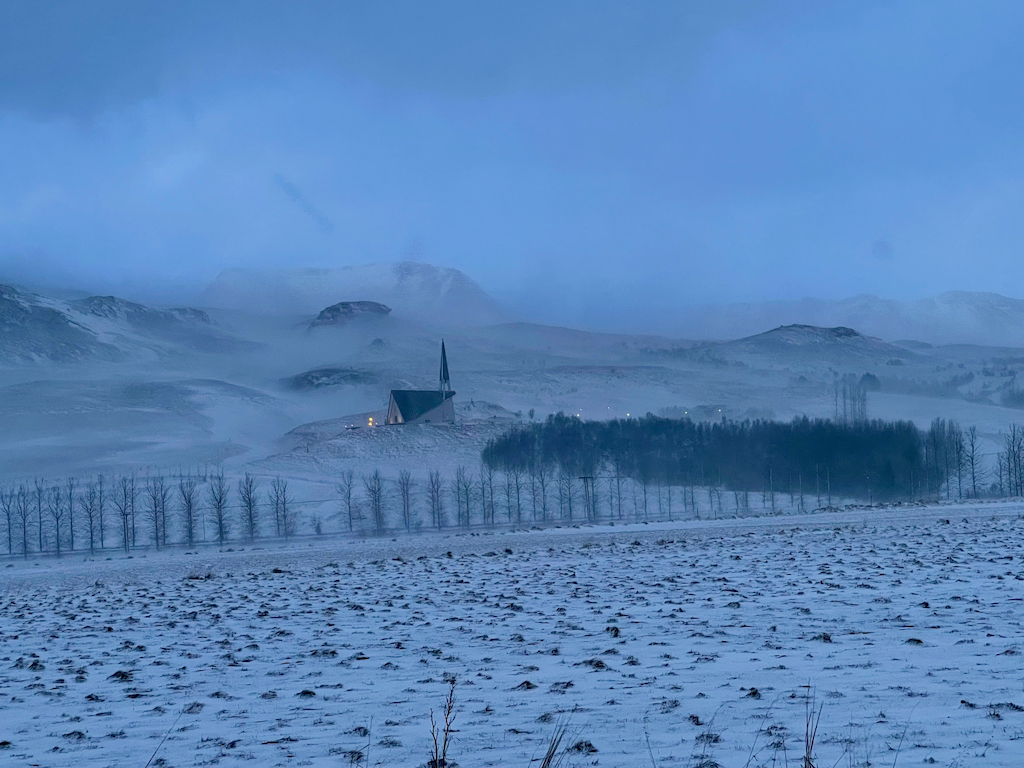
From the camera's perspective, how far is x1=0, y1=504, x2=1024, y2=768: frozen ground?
9.38 meters

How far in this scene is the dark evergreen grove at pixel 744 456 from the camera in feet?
394

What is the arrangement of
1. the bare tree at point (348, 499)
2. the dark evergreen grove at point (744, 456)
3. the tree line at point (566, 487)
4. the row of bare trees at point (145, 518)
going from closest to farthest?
the row of bare trees at point (145, 518), the bare tree at point (348, 499), the tree line at point (566, 487), the dark evergreen grove at point (744, 456)

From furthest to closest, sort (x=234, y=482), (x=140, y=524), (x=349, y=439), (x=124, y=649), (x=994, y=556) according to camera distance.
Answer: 1. (x=349, y=439)
2. (x=234, y=482)
3. (x=140, y=524)
4. (x=994, y=556)
5. (x=124, y=649)

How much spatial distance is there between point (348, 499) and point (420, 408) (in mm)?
75000

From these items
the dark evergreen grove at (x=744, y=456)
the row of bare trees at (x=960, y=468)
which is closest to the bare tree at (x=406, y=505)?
the dark evergreen grove at (x=744, y=456)

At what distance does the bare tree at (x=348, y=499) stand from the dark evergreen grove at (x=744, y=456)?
84.7 feet

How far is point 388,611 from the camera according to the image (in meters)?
20.7

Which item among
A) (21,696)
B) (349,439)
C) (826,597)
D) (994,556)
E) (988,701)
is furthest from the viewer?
(349,439)

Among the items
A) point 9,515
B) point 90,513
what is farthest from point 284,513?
point 9,515

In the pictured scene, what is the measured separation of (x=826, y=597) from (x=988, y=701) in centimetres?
915

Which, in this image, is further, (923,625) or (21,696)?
(923,625)

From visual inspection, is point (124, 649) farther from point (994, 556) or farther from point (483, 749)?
point (994, 556)

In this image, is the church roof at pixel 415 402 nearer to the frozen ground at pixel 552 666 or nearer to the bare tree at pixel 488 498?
the bare tree at pixel 488 498

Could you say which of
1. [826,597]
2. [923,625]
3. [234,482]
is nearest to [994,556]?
[826,597]
